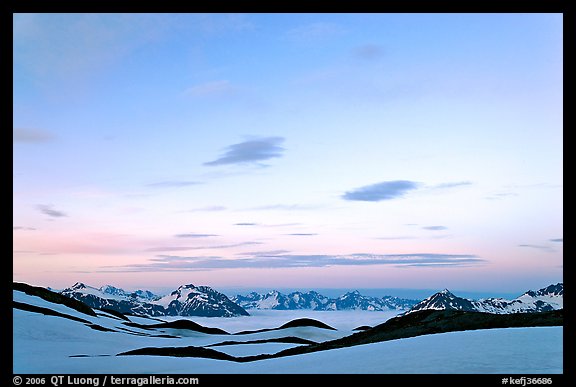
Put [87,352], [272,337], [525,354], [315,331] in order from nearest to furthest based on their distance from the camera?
1. [525,354]
2. [87,352]
3. [272,337]
4. [315,331]
